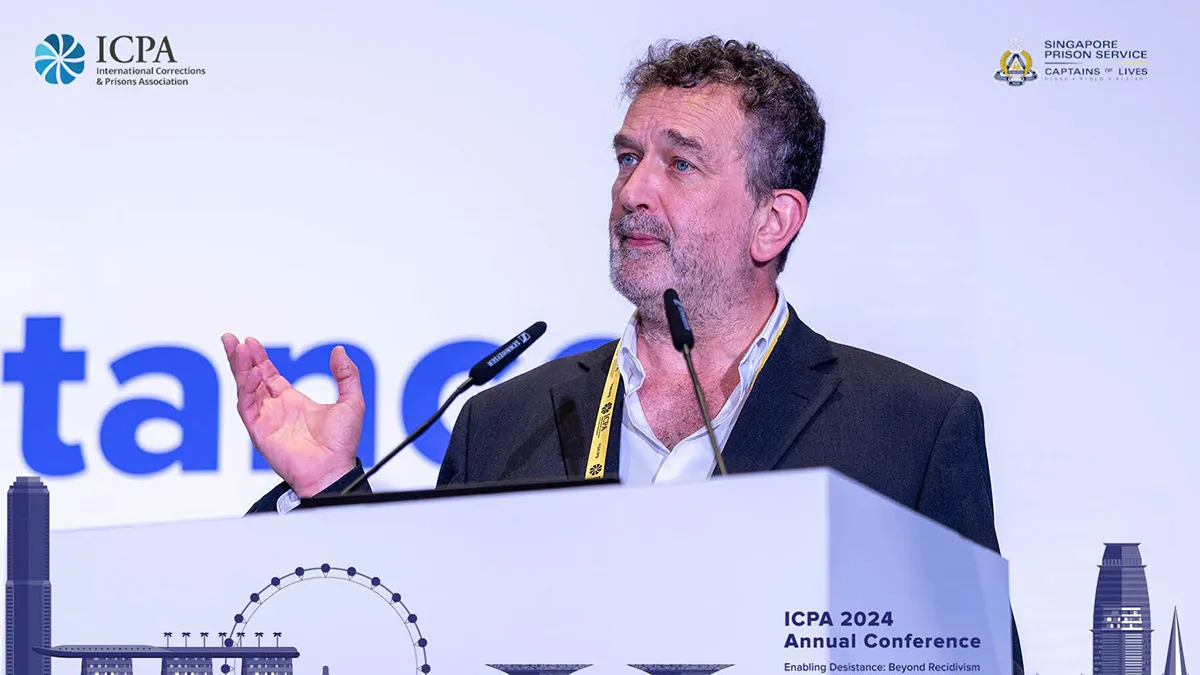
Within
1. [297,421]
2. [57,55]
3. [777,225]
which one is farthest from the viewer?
[57,55]

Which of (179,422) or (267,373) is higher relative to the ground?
(179,422)

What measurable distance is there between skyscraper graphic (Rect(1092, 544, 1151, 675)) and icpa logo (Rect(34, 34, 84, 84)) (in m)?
3.14

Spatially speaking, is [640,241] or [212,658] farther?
[640,241]

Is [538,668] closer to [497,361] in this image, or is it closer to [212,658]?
[212,658]

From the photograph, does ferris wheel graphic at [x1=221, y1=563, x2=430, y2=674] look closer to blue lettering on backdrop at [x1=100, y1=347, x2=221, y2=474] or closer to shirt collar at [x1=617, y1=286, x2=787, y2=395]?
shirt collar at [x1=617, y1=286, x2=787, y2=395]

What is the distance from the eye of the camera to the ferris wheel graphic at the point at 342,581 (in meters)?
1.42

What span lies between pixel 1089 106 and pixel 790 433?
1.93m

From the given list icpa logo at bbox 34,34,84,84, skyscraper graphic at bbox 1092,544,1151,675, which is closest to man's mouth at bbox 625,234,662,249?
skyscraper graphic at bbox 1092,544,1151,675

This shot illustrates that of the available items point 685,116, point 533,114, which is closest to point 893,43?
point 533,114

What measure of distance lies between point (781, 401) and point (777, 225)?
44 centimetres

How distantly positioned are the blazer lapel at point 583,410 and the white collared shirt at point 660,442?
3 cm

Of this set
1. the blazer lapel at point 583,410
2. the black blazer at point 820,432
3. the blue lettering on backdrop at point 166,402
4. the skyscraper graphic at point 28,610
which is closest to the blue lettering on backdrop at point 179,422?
the blue lettering on backdrop at point 166,402

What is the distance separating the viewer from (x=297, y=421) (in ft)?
→ 7.40

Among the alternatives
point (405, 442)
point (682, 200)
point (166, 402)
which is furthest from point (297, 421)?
point (166, 402)
